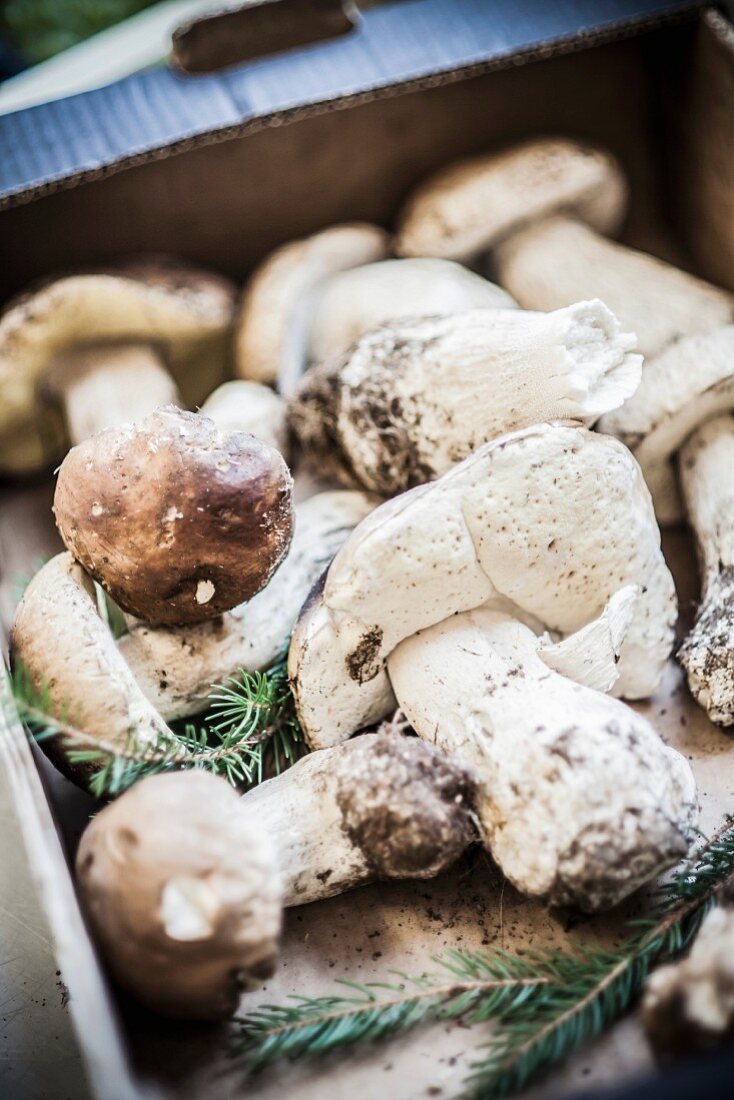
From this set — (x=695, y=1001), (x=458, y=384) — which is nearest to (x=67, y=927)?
(x=695, y=1001)

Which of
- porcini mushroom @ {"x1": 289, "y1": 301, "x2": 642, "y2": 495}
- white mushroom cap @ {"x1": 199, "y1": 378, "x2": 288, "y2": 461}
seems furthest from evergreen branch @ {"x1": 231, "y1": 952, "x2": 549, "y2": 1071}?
white mushroom cap @ {"x1": 199, "y1": 378, "x2": 288, "y2": 461}

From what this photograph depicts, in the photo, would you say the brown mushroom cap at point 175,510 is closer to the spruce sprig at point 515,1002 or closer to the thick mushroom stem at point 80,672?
the thick mushroom stem at point 80,672

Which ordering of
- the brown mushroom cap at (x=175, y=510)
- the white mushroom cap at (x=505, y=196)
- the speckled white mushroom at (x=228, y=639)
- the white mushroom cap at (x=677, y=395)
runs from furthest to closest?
the white mushroom cap at (x=505, y=196), the white mushroom cap at (x=677, y=395), the speckled white mushroom at (x=228, y=639), the brown mushroom cap at (x=175, y=510)

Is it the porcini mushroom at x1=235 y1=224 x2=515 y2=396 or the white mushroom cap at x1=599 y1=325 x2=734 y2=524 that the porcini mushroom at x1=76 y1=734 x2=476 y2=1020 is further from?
the porcini mushroom at x1=235 y1=224 x2=515 y2=396

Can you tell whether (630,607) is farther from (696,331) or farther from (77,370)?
(77,370)

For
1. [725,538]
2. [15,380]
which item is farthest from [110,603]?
[725,538]

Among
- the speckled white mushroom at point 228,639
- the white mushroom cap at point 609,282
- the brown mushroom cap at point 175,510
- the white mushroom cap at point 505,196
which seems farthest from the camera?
the white mushroom cap at point 505,196

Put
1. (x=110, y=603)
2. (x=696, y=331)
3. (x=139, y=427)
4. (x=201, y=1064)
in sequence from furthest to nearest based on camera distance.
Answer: (x=696, y=331), (x=110, y=603), (x=139, y=427), (x=201, y=1064)

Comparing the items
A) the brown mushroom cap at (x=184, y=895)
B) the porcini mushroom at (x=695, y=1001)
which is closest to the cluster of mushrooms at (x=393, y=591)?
the brown mushroom cap at (x=184, y=895)
